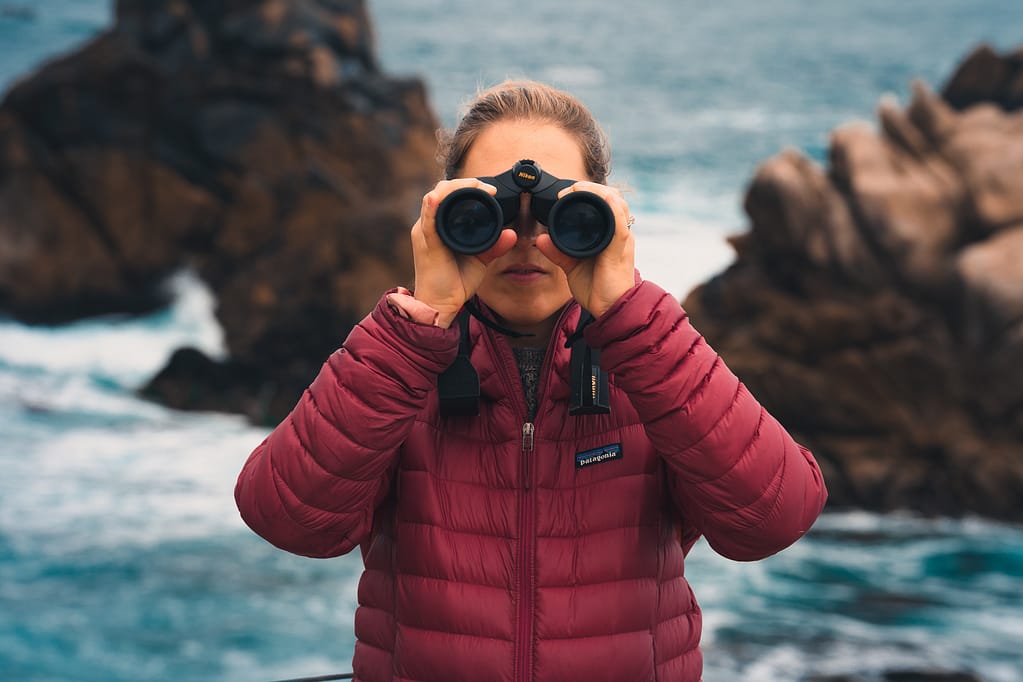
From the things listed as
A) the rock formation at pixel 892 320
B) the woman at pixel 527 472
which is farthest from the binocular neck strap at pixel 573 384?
the rock formation at pixel 892 320

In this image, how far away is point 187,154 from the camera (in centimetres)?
1598

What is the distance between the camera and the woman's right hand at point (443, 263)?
1838 mm

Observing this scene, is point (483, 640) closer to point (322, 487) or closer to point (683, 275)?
point (322, 487)

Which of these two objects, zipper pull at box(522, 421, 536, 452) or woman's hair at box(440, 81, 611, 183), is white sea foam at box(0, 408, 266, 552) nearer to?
woman's hair at box(440, 81, 611, 183)

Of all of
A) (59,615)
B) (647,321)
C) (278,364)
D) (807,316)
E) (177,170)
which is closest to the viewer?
(647,321)

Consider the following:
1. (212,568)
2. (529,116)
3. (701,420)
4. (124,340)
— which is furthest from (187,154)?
(701,420)

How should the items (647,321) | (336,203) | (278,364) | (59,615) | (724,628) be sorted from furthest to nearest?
(336,203)
(278,364)
(59,615)
(724,628)
(647,321)

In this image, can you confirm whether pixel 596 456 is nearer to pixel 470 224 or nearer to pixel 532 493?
pixel 532 493

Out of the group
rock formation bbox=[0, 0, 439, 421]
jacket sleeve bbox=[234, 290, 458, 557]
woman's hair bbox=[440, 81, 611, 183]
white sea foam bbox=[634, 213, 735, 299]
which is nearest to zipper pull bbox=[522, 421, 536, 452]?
jacket sleeve bbox=[234, 290, 458, 557]

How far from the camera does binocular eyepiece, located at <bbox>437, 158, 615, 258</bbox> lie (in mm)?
1814

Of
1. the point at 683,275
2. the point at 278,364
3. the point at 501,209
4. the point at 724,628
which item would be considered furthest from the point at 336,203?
the point at 501,209

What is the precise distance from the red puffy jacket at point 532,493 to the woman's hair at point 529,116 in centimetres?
31

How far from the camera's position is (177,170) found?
A: 15.9 metres

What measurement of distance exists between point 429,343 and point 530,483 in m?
0.29
